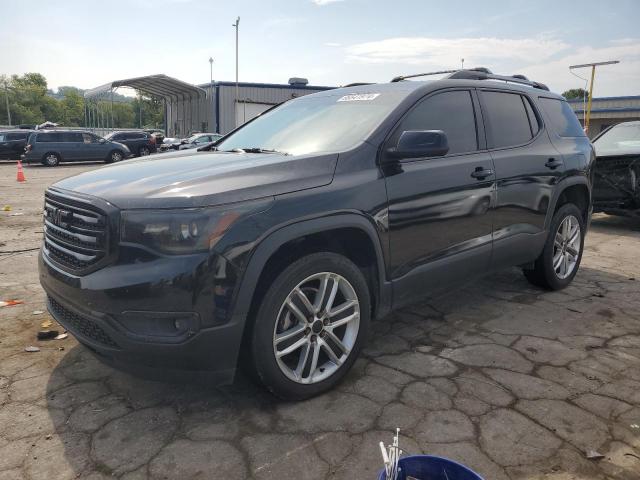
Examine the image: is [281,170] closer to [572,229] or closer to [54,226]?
[54,226]

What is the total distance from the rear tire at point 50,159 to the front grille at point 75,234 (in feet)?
73.8

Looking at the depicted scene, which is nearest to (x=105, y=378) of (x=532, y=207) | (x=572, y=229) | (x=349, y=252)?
(x=349, y=252)

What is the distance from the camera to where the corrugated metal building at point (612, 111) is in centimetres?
3675

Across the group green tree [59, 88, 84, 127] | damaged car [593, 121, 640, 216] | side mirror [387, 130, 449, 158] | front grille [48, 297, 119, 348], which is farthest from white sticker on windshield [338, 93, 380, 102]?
green tree [59, 88, 84, 127]

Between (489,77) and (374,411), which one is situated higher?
(489,77)

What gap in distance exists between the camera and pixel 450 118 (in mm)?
3672

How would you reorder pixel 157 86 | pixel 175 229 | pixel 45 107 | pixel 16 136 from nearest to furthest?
pixel 175 229
pixel 16 136
pixel 157 86
pixel 45 107

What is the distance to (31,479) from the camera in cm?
222

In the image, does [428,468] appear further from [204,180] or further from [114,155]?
[114,155]

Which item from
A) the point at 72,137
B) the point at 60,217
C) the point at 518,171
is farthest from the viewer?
the point at 72,137

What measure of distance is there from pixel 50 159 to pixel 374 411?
23825 mm

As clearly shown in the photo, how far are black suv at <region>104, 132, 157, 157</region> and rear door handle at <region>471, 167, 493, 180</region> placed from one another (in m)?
26.0

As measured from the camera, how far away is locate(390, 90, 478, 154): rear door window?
341 cm

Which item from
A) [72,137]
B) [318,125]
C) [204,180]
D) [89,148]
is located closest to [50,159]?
[72,137]
